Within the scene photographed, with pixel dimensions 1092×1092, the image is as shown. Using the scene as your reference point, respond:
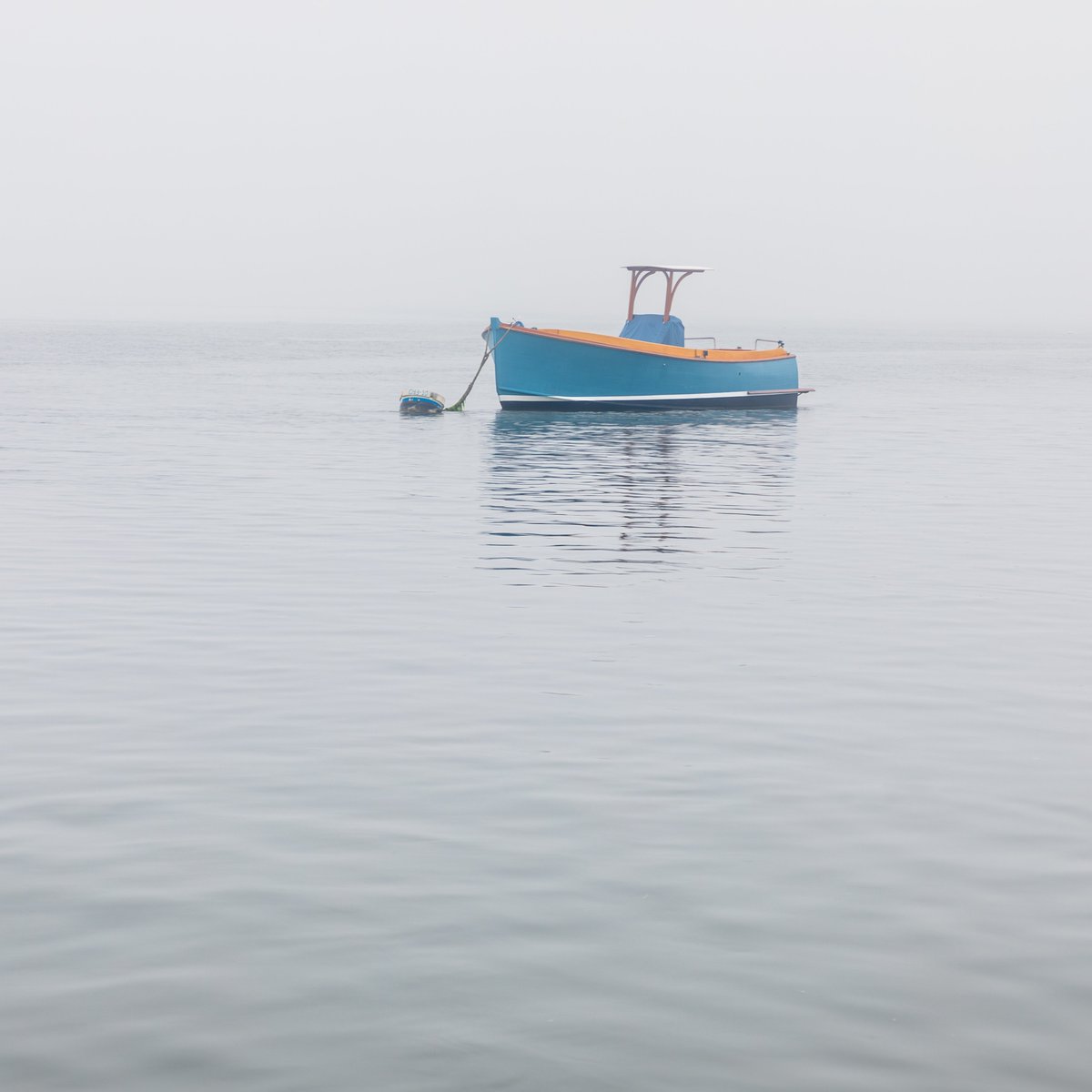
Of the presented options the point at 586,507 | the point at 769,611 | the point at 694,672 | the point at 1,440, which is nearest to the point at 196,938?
the point at 694,672

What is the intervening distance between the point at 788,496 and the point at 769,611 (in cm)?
1229

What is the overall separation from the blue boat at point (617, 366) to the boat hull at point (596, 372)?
28 mm

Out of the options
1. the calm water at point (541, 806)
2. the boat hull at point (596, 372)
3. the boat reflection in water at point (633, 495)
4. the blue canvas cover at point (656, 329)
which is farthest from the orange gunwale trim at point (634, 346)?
the calm water at point (541, 806)

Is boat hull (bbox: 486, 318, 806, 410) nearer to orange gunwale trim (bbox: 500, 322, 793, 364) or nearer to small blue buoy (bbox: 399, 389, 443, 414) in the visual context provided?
orange gunwale trim (bbox: 500, 322, 793, 364)

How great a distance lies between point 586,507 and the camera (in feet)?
76.3

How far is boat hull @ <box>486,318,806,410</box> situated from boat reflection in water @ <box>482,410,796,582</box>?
963mm

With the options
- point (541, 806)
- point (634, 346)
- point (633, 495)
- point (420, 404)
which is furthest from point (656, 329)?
point (541, 806)

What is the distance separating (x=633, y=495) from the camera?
25281mm

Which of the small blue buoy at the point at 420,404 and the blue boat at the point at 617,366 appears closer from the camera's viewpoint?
the blue boat at the point at 617,366

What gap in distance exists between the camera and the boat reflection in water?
Result: 17.9m

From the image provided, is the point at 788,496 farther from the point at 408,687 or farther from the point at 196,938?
the point at 196,938

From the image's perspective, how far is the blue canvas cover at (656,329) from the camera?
47.2 m

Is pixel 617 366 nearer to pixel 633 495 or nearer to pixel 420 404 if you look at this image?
pixel 420 404

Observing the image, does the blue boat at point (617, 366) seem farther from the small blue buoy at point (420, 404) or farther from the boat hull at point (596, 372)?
the small blue buoy at point (420, 404)
